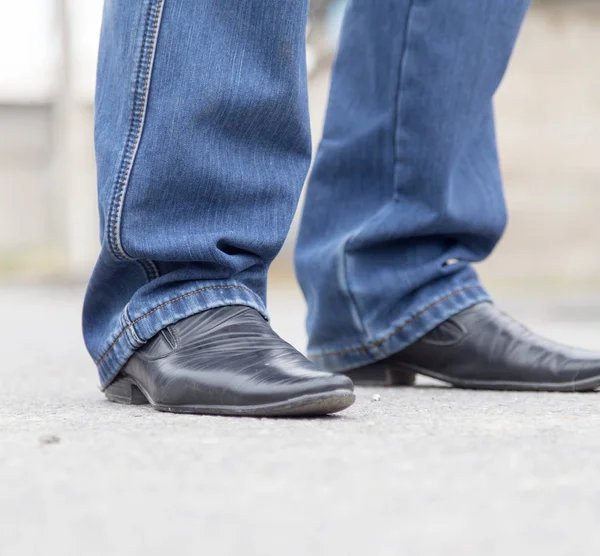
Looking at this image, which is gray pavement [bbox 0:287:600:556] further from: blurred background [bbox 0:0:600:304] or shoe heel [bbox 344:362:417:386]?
blurred background [bbox 0:0:600:304]

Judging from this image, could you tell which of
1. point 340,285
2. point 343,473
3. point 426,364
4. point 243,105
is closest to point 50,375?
point 340,285

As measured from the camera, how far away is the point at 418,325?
1374 millimetres

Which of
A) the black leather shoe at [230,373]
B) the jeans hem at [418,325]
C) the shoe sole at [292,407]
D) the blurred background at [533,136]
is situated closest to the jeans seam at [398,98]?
the jeans hem at [418,325]

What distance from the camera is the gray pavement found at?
54cm

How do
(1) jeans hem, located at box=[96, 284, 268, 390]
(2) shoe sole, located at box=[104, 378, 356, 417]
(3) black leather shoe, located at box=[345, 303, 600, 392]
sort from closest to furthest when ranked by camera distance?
1. (2) shoe sole, located at box=[104, 378, 356, 417]
2. (1) jeans hem, located at box=[96, 284, 268, 390]
3. (3) black leather shoe, located at box=[345, 303, 600, 392]

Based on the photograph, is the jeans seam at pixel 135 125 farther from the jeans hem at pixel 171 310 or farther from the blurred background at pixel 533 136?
the blurred background at pixel 533 136

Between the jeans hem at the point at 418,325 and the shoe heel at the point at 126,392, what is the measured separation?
0.38 meters

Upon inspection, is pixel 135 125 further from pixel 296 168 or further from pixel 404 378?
pixel 404 378

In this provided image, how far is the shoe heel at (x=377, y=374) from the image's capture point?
4.62 feet

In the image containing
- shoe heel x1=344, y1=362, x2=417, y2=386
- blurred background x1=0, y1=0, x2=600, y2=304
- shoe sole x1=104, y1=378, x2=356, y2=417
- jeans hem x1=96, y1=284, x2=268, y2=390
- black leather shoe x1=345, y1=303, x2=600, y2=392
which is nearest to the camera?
shoe sole x1=104, y1=378, x2=356, y2=417

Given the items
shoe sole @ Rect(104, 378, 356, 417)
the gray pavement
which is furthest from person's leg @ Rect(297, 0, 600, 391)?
shoe sole @ Rect(104, 378, 356, 417)

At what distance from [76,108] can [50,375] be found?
6.88 meters

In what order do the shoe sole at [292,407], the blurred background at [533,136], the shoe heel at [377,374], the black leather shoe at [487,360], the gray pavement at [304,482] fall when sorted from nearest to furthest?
the gray pavement at [304,482], the shoe sole at [292,407], the black leather shoe at [487,360], the shoe heel at [377,374], the blurred background at [533,136]

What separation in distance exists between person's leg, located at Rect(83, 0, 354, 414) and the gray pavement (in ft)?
0.39
